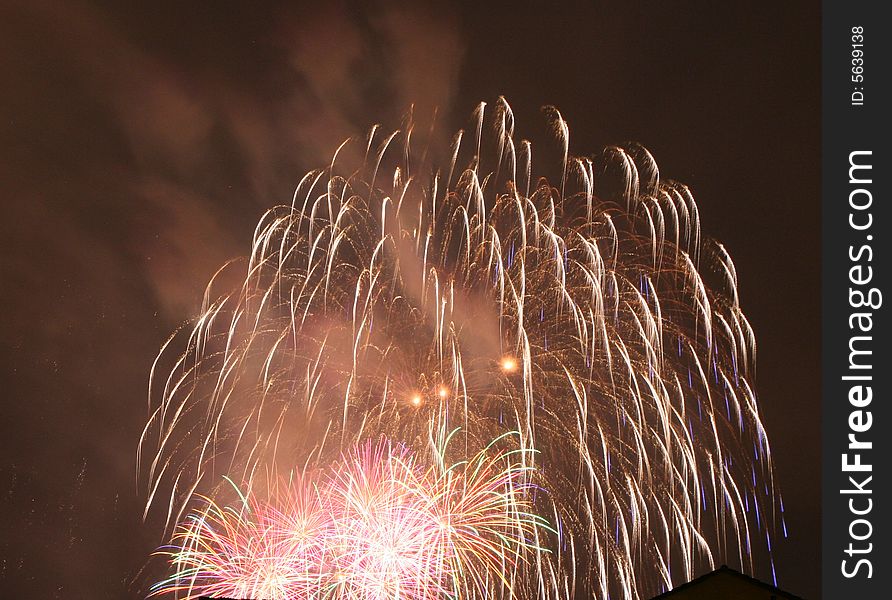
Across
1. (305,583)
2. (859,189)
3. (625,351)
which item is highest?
(859,189)

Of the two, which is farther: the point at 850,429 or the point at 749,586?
the point at 850,429

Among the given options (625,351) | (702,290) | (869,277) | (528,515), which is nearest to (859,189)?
(869,277)

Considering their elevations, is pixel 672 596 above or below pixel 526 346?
below

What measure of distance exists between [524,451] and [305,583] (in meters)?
7.36

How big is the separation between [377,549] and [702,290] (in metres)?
11.9

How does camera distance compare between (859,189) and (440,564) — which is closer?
(859,189)

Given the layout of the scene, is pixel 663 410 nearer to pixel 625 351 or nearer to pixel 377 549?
pixel 625 351

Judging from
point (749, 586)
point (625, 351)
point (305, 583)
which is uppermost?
point (625, 351)

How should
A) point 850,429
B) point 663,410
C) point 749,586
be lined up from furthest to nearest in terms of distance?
point 663,410, point 850,429, point 749,586

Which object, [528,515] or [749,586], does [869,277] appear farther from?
[528,515]

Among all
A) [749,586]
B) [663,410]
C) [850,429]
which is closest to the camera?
[749,586]

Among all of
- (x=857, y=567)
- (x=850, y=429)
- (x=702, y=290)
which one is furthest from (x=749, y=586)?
(x=702, y=290)

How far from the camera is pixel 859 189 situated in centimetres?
2391

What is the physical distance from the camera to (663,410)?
91.9 feet
